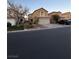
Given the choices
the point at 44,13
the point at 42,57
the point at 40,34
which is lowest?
the point at 42,57

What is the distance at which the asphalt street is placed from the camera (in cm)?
302

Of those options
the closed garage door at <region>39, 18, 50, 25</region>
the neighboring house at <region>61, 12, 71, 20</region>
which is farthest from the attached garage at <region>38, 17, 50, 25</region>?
the neighboring house at <region>61, 12, 71, 20</region>

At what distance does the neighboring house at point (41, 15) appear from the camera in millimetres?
3031

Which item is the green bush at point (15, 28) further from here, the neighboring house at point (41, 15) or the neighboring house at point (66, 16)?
the neighboring house at point (66, 16)

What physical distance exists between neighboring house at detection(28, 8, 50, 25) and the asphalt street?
90 mm

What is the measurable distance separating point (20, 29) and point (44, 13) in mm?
266

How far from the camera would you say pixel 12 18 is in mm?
3027

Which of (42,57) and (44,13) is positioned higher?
(44,13)

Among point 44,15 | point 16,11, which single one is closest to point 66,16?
point 44,15

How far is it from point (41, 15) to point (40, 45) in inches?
10.9

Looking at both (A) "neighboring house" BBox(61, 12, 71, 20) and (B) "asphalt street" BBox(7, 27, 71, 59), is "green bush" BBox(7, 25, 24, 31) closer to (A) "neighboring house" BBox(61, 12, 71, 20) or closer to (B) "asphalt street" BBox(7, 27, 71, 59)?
(B) "asphalt street" BBox(7, 27, 71, 59)
